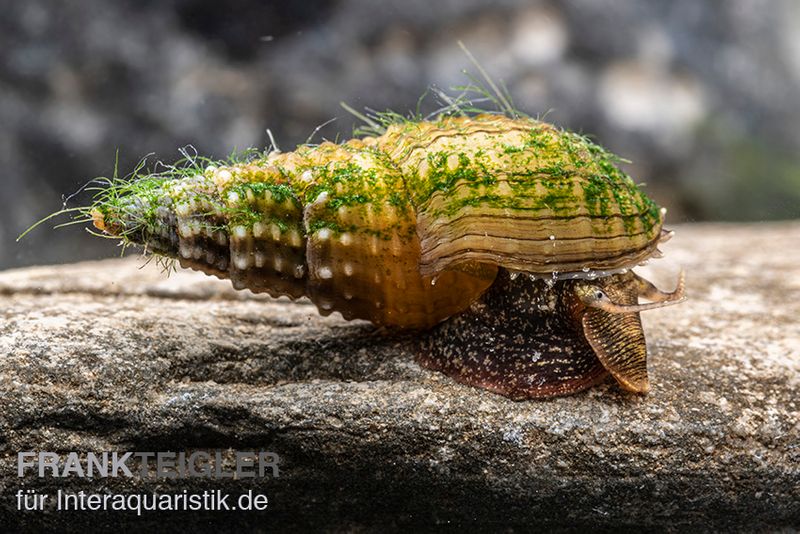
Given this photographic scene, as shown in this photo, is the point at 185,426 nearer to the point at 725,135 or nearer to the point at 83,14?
the point at 83,14

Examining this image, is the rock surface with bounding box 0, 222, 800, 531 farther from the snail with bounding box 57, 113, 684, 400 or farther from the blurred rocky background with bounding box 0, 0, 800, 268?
the blurred rocky background with bounding box 0, 0, 800, 268

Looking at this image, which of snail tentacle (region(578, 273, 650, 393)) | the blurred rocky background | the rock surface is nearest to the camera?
the rock surface

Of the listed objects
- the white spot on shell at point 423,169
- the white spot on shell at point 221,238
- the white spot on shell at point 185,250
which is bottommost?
the white spot on shell at point 185,250

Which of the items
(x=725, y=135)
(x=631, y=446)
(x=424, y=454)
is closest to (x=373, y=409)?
(x=424, y=454)

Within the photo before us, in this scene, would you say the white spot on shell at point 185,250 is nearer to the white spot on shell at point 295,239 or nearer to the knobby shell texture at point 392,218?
the knobby shell texture at point 392,218

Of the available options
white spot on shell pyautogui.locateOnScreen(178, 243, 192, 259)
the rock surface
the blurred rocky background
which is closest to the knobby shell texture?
Answer: white spot on shell pyautogui.locateOnScreen(178, 243, 192, 259)

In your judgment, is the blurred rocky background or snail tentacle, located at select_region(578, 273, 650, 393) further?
the blurred rocky background

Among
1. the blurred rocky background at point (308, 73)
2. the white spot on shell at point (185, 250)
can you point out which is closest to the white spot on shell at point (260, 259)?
the white spot on shell at point (185, 250)

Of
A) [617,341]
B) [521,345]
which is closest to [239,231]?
[521,345]
